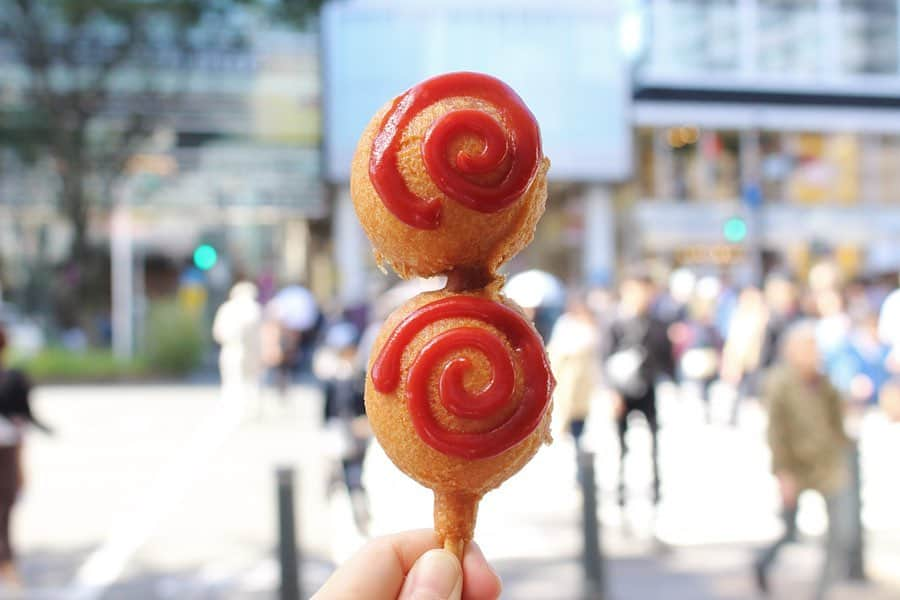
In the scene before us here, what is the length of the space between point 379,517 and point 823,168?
23880 mm

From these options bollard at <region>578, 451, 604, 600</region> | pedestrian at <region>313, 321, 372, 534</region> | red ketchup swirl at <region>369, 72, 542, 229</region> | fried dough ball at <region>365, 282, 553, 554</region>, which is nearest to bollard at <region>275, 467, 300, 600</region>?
pedestrian at <region>313, 321, 372, 534</region>

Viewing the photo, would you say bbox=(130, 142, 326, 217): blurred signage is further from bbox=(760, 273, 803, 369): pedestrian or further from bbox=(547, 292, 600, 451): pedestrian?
bbox=(547, 292, 600, 451): pedestrian

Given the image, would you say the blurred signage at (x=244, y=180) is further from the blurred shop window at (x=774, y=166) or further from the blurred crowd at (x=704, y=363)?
the blurred shop window at (x=774, y=166)

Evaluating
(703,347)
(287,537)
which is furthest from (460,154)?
(703,347)

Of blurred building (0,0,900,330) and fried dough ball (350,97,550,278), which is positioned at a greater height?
blurred building (0,0,900,330)

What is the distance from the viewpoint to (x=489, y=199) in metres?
1.82

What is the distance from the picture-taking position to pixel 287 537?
5047 millimetres

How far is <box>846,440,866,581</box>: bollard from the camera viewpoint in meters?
5.79

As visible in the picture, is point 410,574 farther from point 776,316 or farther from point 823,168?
point 823,168

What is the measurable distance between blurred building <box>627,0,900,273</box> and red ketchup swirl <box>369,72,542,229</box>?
24512 millimetres

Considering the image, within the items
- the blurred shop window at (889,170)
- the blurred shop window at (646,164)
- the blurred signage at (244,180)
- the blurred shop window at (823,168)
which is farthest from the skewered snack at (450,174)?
the blurred shop window at (889,170)

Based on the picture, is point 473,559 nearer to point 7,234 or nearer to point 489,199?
point 489,199

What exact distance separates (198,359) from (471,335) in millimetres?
17378

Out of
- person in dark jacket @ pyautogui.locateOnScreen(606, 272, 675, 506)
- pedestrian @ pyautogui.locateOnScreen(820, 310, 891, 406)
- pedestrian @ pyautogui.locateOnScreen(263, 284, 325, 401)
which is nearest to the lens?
person in dark jacket @ pyautogui.locateOnScreen(606, 272, 675, 506)
